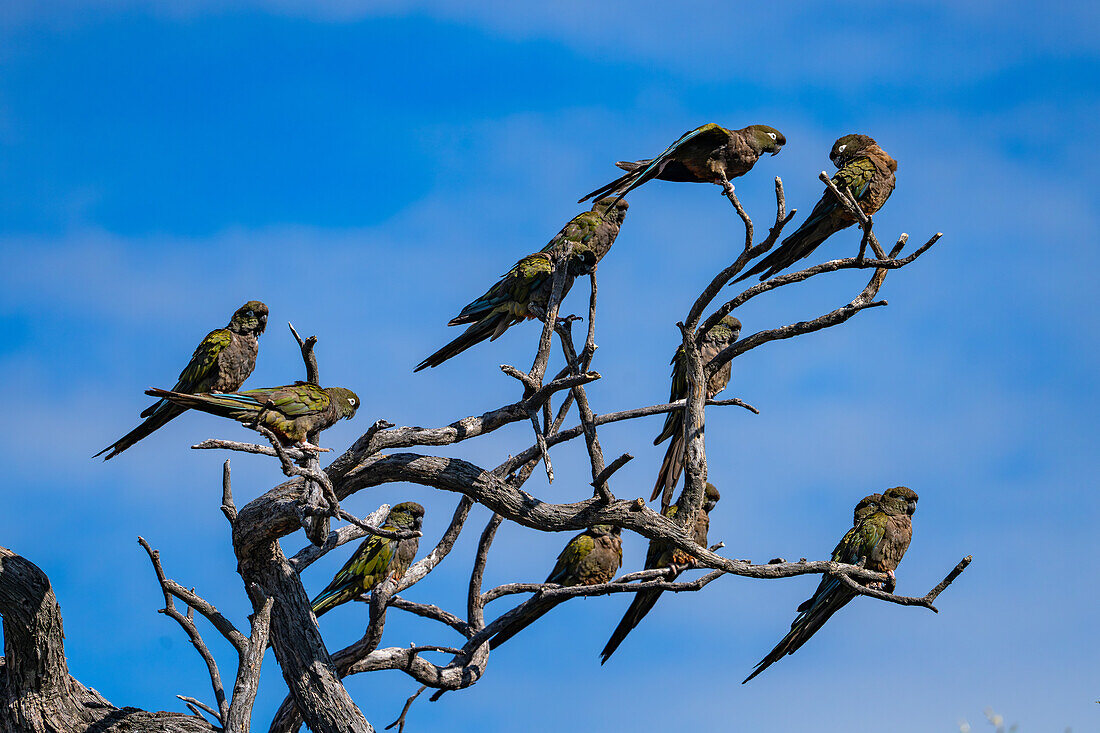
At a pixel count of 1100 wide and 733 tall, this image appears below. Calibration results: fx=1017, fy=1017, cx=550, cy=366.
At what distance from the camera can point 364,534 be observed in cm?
582

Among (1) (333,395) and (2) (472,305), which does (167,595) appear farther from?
(2) (472,305)

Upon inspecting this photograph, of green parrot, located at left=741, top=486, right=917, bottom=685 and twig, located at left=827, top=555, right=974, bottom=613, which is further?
green parrot, located at left=741, top=486, right=917, bottom=685

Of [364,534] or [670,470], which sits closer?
[364,534]

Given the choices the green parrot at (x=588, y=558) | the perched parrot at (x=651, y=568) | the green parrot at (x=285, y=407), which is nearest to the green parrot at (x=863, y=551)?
the perched parrot at (x=651, y=568)

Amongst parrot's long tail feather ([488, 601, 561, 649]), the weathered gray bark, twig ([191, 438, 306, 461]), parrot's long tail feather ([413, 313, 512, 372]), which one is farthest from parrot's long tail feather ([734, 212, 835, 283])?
the weathered gray bark

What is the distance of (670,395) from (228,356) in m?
3.29

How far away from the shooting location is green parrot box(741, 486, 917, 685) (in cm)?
693

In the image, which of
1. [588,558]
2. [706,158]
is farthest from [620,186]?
[588,558]

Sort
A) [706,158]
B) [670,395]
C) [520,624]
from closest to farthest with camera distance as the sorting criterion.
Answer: [706,158] < [520,624] < [670,395]

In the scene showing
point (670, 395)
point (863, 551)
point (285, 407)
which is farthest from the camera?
point (670, 395)

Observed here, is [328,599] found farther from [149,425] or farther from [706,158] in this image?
[706,158]

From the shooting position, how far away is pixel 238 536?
567cm

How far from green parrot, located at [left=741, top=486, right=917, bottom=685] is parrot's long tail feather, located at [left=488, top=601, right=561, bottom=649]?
1.48 metres

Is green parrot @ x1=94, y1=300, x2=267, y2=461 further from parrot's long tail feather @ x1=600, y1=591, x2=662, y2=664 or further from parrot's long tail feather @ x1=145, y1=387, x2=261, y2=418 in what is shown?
parrot's long tail feather @ x1=600, y1=591, x2=662, y2=664
